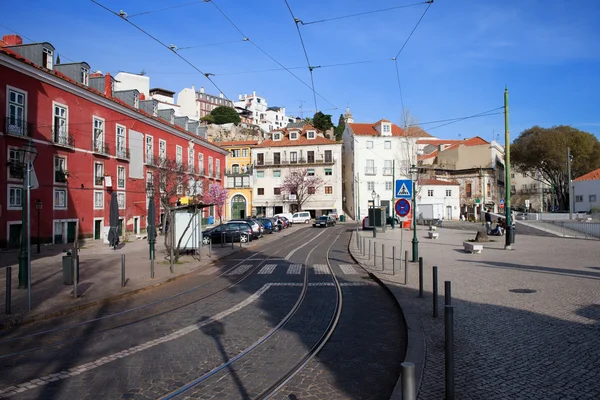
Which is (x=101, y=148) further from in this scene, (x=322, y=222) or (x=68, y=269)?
(x=322, y=222)

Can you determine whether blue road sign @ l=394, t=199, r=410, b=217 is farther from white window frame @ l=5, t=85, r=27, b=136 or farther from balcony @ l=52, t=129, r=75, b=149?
balcony @ l=52, t=129, r=75, b=149

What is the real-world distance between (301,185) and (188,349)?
199 ft

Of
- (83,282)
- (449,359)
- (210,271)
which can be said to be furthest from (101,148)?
(449,359)

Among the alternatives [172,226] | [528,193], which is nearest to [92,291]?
[172,226]

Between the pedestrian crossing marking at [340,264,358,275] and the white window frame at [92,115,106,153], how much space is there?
2365 cm

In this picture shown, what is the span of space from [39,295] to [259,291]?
219 inches

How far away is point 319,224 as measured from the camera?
52406 millimetres

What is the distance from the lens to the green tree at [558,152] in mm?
59772

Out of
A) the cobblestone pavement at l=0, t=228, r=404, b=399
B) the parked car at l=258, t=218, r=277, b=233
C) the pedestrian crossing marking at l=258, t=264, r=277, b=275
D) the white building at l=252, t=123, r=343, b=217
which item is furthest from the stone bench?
the white building at l=252, t=123, r=343, b=217

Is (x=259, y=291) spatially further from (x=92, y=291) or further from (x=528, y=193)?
(x=528, y=193)

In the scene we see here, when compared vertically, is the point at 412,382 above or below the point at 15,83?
below

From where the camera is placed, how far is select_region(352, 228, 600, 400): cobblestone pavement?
4797 mm

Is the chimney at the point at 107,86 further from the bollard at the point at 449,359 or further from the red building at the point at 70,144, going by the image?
the bollard at the point at 449,359

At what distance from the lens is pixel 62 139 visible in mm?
29281
